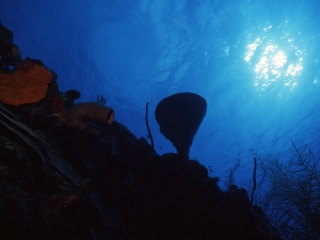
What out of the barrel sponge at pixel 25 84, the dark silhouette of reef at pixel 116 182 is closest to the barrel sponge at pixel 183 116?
the dark silhouette of reef at pixel 116 182

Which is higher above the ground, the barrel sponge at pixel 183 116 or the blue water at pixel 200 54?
the blue water at pixel 200 54

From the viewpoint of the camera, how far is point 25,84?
12.8 feet

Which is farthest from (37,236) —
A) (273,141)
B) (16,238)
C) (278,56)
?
(273,141)

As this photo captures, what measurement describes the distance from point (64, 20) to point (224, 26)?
16.3 metres

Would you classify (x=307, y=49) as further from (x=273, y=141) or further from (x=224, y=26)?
(x=273, y=141)

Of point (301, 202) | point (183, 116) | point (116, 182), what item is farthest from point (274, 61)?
point (116, 182)

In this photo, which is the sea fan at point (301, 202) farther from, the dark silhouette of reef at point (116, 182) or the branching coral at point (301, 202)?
the dark silhouette of reef at point (116, 182)

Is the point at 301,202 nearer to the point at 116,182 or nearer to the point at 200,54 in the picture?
the point at 116,182

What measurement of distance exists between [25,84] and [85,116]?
1.31 metres

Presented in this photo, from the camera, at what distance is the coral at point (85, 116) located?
153 inches

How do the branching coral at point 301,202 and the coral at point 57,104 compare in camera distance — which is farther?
the coral at point 57,104

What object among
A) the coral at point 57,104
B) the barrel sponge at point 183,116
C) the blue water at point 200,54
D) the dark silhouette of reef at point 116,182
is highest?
the blue water at point 200,54

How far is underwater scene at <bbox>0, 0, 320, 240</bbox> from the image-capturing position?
3142mm

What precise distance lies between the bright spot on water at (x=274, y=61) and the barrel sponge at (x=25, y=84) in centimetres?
1777
